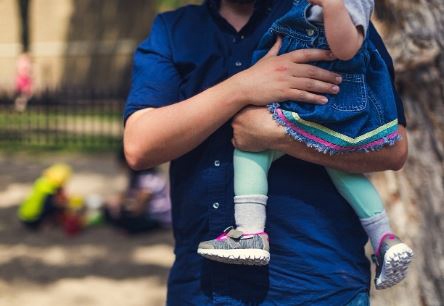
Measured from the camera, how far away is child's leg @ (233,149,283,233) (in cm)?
196

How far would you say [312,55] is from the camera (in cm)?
195

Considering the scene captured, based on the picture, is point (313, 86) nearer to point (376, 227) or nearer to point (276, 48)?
point (276, 48)

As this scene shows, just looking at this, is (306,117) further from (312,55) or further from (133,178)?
(133,178)

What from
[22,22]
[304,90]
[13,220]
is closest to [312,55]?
[304,90]

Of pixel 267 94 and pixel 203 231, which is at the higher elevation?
pixel 267 94

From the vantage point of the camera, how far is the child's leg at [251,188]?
196 cm

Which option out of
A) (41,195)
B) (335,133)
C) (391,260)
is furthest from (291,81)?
(41,195)

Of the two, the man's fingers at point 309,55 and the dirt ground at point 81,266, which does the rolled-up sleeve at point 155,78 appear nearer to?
the man's fingers at point 309,55

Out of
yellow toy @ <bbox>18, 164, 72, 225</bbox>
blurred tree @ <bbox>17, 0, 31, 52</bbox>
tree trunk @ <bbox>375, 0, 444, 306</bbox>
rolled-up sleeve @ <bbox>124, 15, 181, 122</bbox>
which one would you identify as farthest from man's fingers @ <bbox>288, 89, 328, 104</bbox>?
blurred tree @ <bbox>17, 0, 31, 52</bbox>

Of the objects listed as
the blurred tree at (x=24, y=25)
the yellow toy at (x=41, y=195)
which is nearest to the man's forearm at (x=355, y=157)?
the yellow toy at (x=41, y=195)

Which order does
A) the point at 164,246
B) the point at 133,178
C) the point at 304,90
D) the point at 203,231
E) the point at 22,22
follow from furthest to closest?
1. the point at 22,22
2. the point at 133,178
3. the point at 164,246
4. the point at 203,231
5. the point at 304,90

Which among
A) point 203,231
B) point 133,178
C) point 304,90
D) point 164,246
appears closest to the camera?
point 304,90

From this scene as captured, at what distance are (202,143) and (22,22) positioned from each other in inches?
750

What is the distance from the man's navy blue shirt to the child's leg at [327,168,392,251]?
Result: 23 mm
